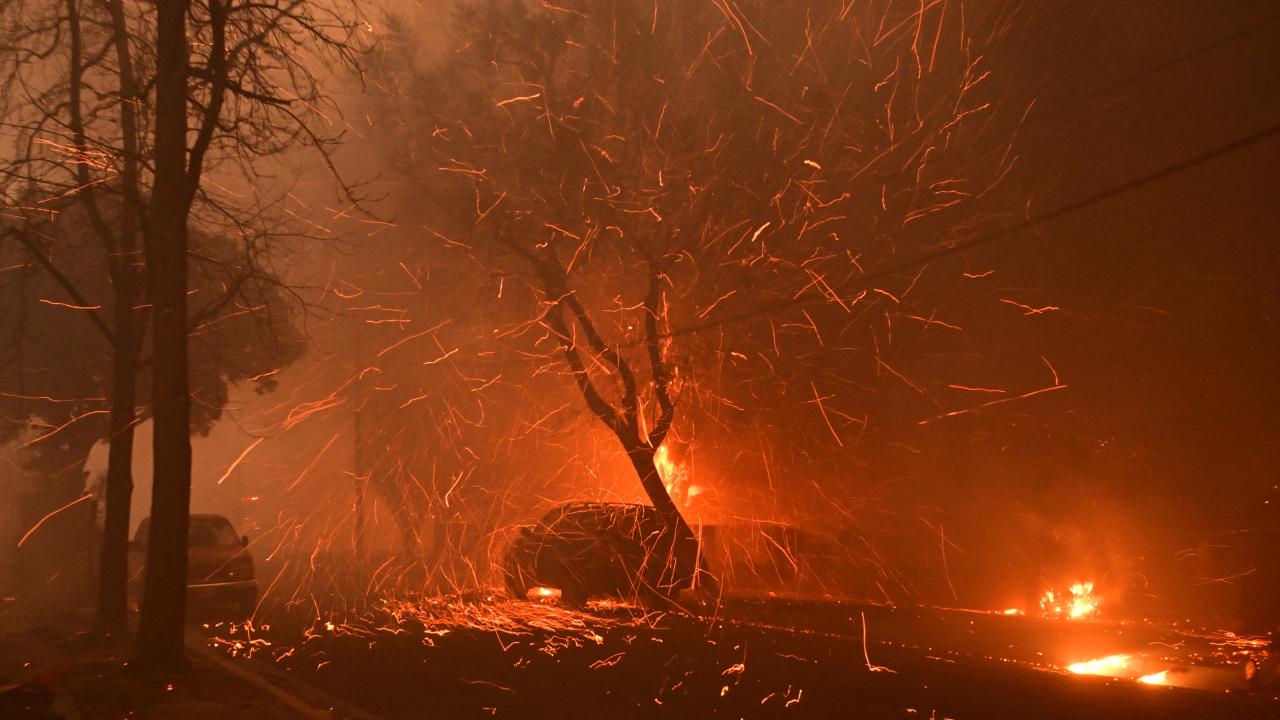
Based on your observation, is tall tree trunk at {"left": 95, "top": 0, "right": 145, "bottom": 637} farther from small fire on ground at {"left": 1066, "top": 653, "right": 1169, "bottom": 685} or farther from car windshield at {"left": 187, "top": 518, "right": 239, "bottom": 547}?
small fire on ground at {"left": 1066, "top": 653, "right": 1169, "bottom": 685}

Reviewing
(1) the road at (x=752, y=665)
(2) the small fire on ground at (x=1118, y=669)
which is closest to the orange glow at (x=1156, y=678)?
(2) the small fire on ground at (x=1118, y=669)

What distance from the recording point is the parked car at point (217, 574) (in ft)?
52.2

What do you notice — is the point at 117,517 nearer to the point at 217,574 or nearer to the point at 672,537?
the point at 217,574

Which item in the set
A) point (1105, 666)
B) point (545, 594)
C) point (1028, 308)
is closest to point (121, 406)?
point (545, 594)

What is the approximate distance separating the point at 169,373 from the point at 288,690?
332 cm

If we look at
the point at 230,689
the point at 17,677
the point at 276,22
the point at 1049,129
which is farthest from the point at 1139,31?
the point at 17,677

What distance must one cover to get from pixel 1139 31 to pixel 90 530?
19314 millimetres

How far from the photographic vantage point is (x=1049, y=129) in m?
15.7

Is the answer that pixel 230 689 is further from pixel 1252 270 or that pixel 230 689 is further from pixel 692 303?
pixel 1252 270

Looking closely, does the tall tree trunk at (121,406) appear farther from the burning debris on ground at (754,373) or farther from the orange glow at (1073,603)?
the orange glow at (1073,603)

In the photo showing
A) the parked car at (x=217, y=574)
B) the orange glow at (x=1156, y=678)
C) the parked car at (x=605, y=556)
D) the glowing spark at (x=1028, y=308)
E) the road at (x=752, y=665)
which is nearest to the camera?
the orange glow at (x=1156, y=678)

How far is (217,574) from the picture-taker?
16141 mm

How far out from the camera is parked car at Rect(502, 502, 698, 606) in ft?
51.1

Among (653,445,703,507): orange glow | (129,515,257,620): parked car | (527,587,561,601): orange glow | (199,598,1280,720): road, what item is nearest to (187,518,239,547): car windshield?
(129,515,257,620): parked car
